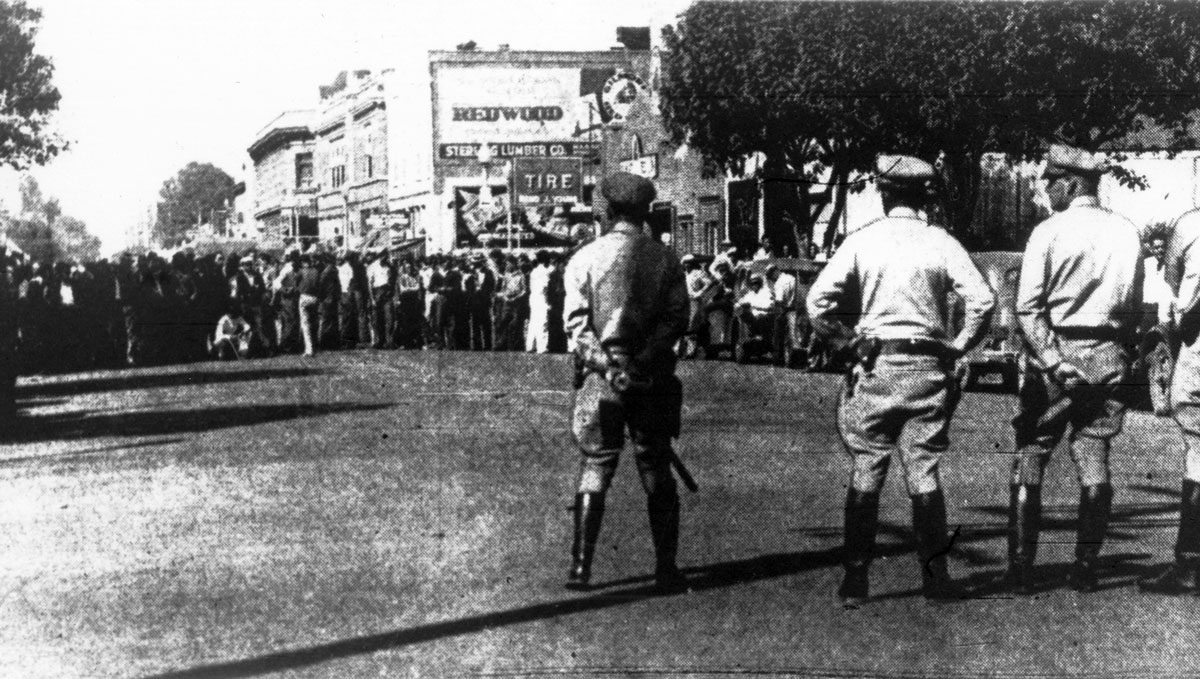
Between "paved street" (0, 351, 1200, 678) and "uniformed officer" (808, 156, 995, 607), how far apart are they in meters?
0.31

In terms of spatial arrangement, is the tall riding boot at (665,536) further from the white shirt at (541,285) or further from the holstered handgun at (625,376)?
the white shirt at (541,285)

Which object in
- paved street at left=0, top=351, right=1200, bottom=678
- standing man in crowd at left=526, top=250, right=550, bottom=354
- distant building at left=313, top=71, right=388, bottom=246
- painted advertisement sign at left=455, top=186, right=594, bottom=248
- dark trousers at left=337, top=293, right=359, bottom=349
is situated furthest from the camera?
distant building at left=313, top=71, right=388, bottom=246

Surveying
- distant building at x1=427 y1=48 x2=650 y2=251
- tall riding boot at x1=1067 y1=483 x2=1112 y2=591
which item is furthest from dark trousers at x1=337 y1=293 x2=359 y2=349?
tall riding boot at x1=1067 y1=483 x2=1112 y2=591

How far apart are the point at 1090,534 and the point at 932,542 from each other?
738mm

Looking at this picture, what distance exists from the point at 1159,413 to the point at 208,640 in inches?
176

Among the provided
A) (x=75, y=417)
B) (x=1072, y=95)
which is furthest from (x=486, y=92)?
(x=75, y=417)

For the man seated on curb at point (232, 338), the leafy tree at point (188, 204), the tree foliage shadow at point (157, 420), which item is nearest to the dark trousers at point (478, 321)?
the man seated on curb at point (232, 338)

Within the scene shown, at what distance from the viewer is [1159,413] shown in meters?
8.16

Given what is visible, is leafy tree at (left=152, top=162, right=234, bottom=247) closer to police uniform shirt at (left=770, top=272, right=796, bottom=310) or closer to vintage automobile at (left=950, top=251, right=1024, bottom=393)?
police uniform shirt at (left=770, top=272, right=796, bottom=310)

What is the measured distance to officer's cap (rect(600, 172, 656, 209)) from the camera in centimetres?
718

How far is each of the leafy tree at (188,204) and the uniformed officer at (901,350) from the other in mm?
41384

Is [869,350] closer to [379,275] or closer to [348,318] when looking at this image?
[348,318]

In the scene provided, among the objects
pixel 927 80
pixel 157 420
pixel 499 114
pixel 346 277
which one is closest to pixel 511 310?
pixel 346 277

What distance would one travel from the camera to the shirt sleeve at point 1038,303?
714 centimetres
